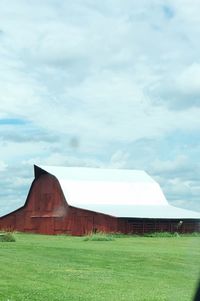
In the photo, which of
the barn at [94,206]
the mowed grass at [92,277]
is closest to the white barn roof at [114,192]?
the barn at [94,206]

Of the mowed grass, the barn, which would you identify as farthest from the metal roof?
the mowed grass

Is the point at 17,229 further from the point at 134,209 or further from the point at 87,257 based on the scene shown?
the point at 87,257

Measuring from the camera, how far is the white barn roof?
56562 mm

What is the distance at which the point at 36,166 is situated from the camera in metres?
62.5

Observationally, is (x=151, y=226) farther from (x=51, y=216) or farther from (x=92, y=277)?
(x=92, y=277)

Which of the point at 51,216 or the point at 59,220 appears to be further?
the point at 51,216

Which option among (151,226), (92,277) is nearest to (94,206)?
(151,226)

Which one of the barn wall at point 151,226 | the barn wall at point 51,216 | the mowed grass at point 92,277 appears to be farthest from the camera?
the barn wall at point 51,216

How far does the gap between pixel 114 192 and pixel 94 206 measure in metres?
3.90

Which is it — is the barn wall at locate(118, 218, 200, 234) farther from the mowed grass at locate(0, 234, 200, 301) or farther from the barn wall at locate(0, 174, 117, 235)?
the mowed grass at locate(0, 234, 200, 301)

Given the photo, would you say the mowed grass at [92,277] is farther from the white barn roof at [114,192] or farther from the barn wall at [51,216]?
the white barn roof at [114,192]

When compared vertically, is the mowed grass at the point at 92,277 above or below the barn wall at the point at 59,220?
below

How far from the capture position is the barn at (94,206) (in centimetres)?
5359

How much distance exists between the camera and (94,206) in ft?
188
